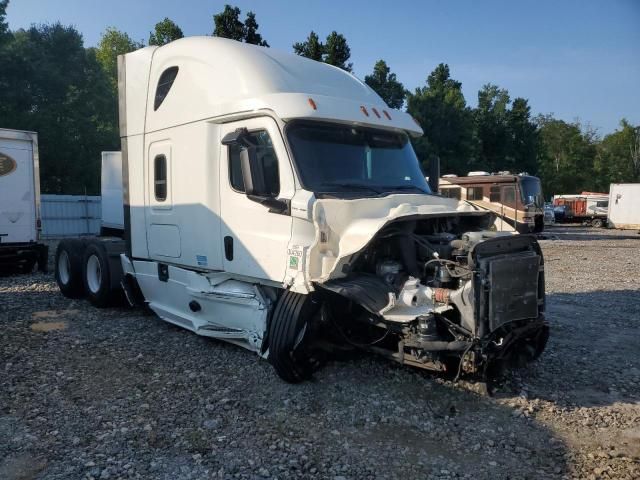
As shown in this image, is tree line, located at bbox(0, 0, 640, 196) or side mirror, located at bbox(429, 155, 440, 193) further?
tree line, located at bbox(0, 0, 640, 196)

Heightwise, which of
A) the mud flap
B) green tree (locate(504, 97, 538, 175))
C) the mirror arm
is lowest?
the mud flap

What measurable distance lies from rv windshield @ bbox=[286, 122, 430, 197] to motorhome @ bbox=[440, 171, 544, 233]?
15.1 metres

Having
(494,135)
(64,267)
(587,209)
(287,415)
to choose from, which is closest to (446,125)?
(494,135)

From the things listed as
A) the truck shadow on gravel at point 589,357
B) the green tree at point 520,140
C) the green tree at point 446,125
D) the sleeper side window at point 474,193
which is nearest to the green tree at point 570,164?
the green tree at point 520,140

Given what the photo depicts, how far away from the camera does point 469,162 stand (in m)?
34.4

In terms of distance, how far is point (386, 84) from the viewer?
103 ft

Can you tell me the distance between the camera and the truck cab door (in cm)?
520

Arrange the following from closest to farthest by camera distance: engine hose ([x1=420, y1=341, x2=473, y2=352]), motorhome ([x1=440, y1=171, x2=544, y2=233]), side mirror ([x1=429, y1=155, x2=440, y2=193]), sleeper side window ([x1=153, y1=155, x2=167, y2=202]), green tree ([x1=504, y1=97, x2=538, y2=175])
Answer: engine hose ([x1=420, y1=341, x2=473, y2=352]), sleeper side window ([x1=153, y1=155, x2=167, y2=202]), side mirror ([x1=429, y1=155, x2=440, y2=193]), motorhome ([x1=440, y1=171, x2=544, y2=233]), green tree ([x1=504, y1=97, x2=538, y2=175])

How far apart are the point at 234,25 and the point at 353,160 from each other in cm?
1864

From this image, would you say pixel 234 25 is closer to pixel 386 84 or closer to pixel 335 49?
pixel 335 49

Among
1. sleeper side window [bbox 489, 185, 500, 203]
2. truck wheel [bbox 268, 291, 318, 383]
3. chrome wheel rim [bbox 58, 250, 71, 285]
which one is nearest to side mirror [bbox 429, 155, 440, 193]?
truck wheel [bbox 268, 291, 318, 383]

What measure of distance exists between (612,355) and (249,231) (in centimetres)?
468

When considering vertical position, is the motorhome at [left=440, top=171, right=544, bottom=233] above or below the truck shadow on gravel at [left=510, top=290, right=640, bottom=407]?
above

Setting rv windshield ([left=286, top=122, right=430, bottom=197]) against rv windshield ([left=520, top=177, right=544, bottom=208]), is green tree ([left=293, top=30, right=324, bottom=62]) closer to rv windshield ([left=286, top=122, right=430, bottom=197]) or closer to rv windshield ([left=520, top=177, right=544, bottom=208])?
rv windshield ([left=520, top=177, right=544, bottom=208])
